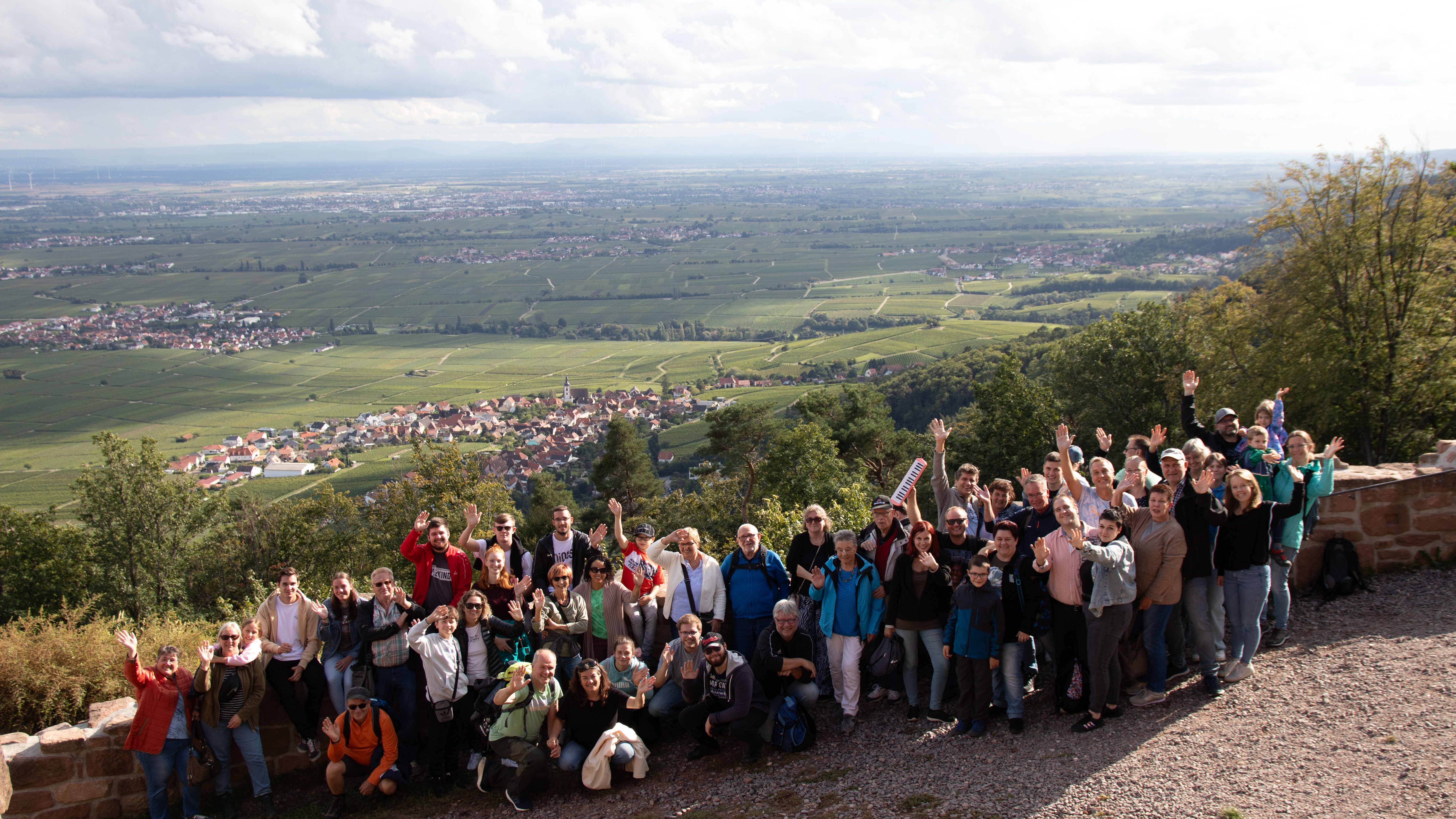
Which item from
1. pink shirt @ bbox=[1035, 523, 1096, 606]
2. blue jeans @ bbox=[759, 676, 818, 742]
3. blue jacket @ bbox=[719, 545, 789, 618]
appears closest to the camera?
pink shirt @ bbox=[1035, 523, 1096, 606]

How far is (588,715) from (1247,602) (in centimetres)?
534

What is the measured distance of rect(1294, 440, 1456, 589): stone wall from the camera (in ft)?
26.6

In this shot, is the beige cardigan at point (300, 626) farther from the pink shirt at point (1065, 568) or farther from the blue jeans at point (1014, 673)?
the pink shirt at point (1065, 568)

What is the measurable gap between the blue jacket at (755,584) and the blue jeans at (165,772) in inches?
186

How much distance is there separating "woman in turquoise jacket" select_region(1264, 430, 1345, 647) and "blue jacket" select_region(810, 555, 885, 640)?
10.3 ft

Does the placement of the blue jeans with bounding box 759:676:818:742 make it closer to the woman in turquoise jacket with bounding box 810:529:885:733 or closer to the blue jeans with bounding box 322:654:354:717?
the woman in turquoise jacket with bounding box 810:529:885:733

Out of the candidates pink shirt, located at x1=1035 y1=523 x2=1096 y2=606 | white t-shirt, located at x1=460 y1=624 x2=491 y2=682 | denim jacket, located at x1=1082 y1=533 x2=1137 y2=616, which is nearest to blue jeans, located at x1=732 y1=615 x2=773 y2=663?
white t-shirt, located at x1=460 y1=624 x2=491 y2=682

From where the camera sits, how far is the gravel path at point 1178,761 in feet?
17.4

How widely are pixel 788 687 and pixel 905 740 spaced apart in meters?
1.02

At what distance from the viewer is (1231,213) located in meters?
185

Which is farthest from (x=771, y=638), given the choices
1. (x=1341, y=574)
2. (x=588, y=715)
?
(x=1341, y=574)

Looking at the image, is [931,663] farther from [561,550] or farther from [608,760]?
[561,550]

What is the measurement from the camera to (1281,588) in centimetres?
718

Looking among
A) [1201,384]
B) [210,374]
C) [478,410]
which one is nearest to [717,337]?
[478,410]
